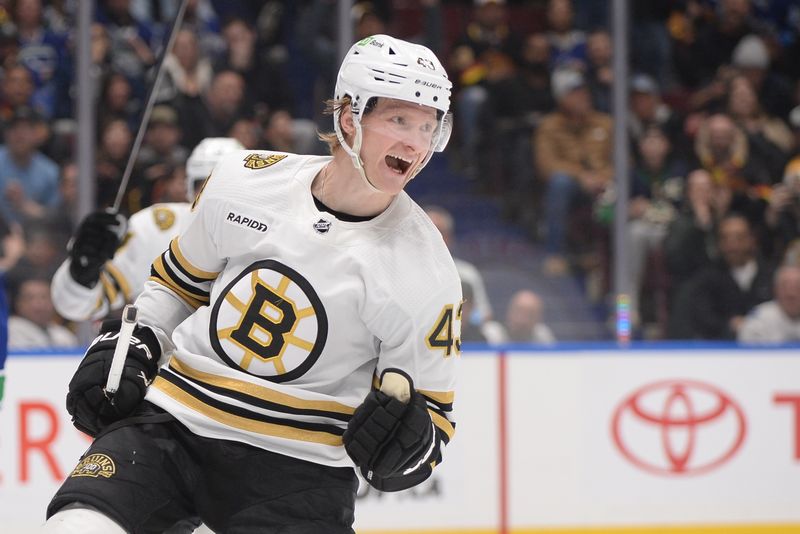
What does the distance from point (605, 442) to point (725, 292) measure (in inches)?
41.0

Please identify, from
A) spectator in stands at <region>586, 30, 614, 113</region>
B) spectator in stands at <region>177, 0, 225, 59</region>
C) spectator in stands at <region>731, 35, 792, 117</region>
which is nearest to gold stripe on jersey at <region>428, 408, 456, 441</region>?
spectator in stands at <region>586, 30, 614, 113</region>

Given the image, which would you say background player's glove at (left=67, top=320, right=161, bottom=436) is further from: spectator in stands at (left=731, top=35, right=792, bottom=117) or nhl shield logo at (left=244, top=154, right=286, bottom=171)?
spectator in stands at (left=731, top=35, right=792, bottom=117)

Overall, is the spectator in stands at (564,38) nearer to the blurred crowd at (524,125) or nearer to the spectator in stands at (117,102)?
the blurred crowd at (524,125)

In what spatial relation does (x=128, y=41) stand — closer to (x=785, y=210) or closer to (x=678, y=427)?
(x=678, y=427)

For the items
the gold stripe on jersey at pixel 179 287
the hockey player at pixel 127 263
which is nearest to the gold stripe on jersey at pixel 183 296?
the gold stripe on jersey at pixel 179 287

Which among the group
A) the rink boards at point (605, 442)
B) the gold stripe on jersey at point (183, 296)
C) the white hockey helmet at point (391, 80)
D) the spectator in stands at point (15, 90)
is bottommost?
the rink boards at point (605, 442)

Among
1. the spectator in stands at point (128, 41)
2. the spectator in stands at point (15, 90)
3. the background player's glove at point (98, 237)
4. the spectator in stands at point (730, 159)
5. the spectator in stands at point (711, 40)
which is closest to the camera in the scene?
the background player's glove at point (98, 237)

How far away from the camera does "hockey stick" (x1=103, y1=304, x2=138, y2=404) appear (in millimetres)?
2037

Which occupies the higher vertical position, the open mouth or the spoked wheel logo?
the open mouth

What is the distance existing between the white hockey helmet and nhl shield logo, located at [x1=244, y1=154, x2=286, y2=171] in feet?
0.50

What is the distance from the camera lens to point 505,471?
3979mm

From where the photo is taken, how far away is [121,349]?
2.06m

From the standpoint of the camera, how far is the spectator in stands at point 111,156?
457cm

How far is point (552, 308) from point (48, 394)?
1.95 meters
